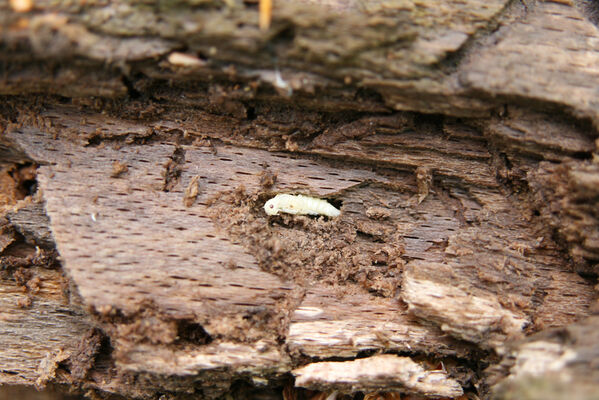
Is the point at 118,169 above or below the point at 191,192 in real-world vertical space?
above

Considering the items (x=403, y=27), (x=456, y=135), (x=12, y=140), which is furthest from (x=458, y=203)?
(x=12, y=140)

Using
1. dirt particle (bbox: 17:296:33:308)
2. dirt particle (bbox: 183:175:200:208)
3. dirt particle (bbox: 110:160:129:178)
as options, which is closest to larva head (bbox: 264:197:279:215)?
dirt particle (bbox: 183:175:200:208)

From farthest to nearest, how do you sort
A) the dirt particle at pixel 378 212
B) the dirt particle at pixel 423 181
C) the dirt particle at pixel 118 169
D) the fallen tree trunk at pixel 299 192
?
the dirt particle at pixel 378 212
the dirt particle at pixel 423 181
the dirt particle at pixel 118 169
the fallen tree trunk at pixel 299 192

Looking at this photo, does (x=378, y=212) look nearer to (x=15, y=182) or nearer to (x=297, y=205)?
(x=297, y=205)

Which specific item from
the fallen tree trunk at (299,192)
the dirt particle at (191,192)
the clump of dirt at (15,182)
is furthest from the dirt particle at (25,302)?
the dirt particle at (191,192)

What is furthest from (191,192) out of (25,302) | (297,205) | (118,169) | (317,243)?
(25,302)

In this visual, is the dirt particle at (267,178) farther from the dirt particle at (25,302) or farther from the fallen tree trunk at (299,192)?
the dirt particle at (25,302)
